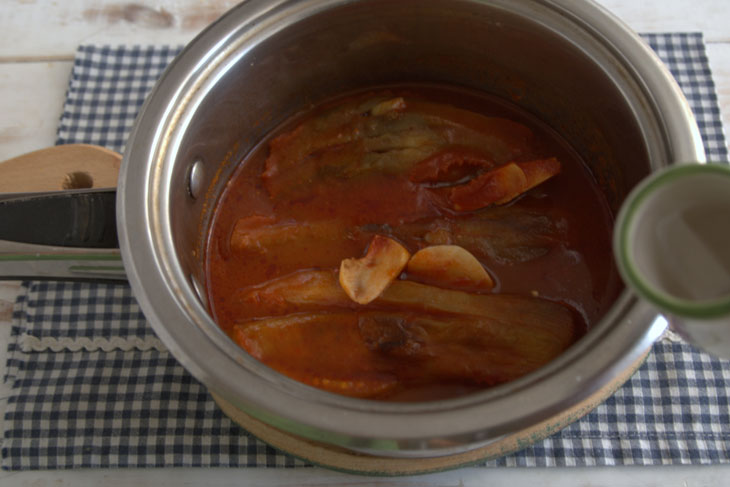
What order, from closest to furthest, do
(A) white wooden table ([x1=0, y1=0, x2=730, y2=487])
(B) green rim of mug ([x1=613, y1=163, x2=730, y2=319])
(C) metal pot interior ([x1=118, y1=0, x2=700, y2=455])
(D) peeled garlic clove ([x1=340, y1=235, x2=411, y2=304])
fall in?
→ (B) green rim of mug ([x1=613, y1=163, x2=730, y2=319]) < (C) metal pot interior ([x1=118, y1=0, x2=700, y2=455]) < (D) peeled garlic clove ([x1=340, y1=235, x2=411, y2=304]) < (A) white wooden table ([x1=0, y1=0, x2=730, y2=487])

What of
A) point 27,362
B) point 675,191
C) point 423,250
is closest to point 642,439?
point 423,250

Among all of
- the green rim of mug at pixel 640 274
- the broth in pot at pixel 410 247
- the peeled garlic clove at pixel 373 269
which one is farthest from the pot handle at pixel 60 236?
the green rim of mug at pixel 640 274

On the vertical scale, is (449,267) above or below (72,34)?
below

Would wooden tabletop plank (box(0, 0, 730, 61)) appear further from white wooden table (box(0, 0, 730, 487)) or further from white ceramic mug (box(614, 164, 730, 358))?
white ceramic mug (box(614, 164, 730, 358))

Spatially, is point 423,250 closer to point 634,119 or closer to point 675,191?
point 634,119

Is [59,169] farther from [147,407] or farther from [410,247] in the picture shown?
[410,247]

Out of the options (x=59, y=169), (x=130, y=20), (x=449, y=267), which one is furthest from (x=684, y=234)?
(x=130, y=20)

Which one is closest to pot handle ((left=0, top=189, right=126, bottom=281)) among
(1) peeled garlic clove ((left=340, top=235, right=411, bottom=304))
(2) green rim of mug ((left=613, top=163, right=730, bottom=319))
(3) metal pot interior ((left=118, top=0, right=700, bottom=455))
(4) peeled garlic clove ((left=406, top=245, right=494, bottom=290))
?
(3) metal pot interior ((left=118, top=0, right=700, bottom=455))

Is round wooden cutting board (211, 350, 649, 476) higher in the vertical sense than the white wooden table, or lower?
lower
